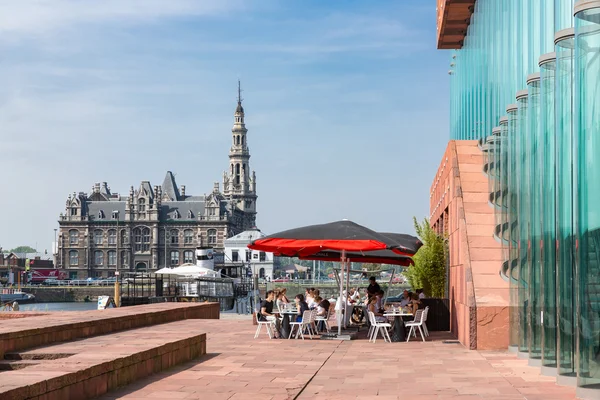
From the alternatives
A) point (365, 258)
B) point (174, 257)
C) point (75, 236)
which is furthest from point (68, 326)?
point (75, 236)

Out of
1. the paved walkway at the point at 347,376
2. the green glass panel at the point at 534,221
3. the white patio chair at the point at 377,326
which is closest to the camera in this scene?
the paved walkway at the point at 347,376

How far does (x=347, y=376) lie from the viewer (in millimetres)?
12430

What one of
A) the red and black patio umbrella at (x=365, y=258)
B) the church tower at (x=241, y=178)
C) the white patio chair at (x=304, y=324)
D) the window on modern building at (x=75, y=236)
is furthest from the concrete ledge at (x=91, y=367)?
the church tower at (x=241, y=178)

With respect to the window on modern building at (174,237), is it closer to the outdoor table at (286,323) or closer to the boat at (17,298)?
the boat at (17,298)

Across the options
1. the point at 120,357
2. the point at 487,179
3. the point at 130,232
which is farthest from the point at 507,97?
the point at 130,232

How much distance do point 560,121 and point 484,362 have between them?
4.50 m

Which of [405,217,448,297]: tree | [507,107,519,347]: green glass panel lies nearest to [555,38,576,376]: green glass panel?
[507,107,519,347]: green glass panel

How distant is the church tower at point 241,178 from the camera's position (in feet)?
595

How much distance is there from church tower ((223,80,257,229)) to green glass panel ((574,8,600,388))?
17052 centimetres

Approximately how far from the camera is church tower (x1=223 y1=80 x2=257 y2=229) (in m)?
182

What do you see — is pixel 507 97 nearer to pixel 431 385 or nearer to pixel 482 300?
pixel 482 300

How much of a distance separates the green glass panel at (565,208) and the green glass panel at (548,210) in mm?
715

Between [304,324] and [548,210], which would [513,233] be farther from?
[304,324]

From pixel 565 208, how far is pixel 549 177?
5.06ft
